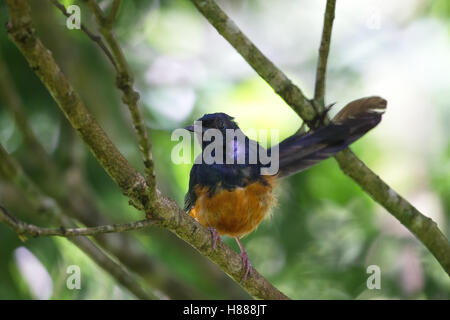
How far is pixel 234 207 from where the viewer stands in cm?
446

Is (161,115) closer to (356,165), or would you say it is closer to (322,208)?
(322,208)

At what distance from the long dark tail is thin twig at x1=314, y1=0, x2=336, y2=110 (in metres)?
0.23

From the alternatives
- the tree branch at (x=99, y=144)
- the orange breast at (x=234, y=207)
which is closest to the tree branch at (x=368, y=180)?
the orange breast at (x=234, y=207)

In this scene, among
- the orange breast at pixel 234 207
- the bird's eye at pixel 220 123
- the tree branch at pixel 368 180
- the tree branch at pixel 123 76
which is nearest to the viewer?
the tree branch at pixel 123 76

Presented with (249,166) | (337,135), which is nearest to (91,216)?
(249,166)

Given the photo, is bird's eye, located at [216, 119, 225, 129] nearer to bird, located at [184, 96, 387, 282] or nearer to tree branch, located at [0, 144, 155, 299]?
bird, located at [184, 96, 387, 282]

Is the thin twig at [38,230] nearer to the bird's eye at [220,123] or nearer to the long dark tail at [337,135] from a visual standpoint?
the long dark tail at [337,135]

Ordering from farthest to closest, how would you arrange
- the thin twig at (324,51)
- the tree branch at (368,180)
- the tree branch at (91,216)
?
the tree branch at (91,216) → the tree branch at (368,180) → the thin twig at (324,51)

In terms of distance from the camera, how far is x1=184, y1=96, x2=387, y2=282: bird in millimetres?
4164

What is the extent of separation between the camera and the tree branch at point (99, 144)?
247 cm

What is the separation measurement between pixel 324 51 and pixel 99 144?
6.61 feet

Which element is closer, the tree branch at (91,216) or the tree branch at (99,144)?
the tree branch at (99,144)

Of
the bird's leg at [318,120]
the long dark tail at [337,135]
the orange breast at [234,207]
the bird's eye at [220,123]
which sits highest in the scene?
the bird's eye at [220,123]

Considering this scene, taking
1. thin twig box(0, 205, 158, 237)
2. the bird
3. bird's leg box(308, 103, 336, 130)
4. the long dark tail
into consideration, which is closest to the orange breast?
the bird
